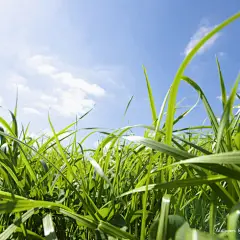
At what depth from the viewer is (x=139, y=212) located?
2.34 ft

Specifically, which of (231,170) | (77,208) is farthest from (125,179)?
(231,170)

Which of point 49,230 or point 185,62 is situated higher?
point 185,62

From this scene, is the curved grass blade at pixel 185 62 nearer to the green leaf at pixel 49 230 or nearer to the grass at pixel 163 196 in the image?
the grass at pixel 163 196

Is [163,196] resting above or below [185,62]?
below

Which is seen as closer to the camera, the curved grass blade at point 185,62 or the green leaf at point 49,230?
the curved grass blade at point 185,62

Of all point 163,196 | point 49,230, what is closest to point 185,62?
point 163,196

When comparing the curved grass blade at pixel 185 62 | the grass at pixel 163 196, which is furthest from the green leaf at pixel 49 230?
the curved grass blade at pixel 185 62

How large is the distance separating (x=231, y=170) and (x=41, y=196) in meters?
0.55

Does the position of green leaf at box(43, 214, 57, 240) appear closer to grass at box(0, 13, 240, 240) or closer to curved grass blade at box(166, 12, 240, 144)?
grass at box(0, 13, 240, 240)

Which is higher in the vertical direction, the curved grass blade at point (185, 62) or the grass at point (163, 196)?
the curved grass blade at point (185, 62)

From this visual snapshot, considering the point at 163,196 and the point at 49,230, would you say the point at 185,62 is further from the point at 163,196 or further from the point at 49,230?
the point at 49,230

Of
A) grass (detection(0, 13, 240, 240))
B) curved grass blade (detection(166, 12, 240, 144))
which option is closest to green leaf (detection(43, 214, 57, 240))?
grass (detection(0, 13, 240, 240))

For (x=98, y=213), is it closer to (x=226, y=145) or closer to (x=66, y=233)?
(x=66, y=233)

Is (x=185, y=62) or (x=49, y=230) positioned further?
(x=49, y=230)
